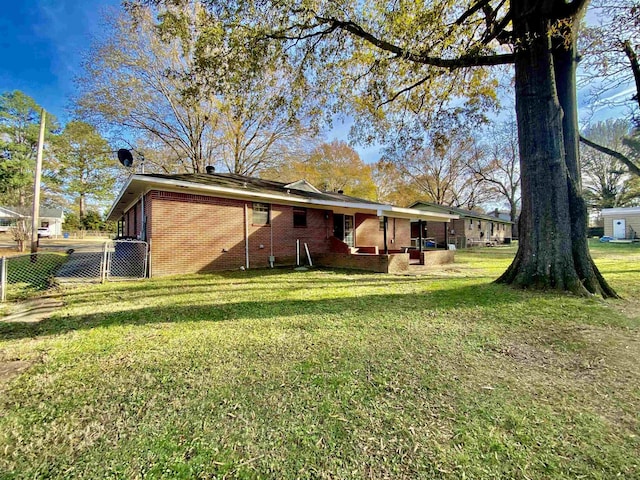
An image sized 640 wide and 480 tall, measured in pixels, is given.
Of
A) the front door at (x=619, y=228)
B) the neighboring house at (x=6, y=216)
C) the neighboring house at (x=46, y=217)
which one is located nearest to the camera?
the front door at (x=619, y=228)

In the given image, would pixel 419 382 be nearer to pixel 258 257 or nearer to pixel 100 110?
pixel 258 257

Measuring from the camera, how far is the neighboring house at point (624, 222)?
24797mm

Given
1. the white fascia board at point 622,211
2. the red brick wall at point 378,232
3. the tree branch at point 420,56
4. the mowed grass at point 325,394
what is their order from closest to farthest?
1. the mowed grass at point 325,394
2. the tree branch at point 420,56
3. the red brick wall at point 378,232
4. the white fascia board at point 622,211

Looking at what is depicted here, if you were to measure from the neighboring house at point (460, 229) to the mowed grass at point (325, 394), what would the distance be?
61.1ft

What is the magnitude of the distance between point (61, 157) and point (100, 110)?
12.6 m

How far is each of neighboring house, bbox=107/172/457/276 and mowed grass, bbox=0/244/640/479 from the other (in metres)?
4.22

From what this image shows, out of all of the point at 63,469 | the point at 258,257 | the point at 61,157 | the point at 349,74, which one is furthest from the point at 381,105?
the point at 61,157

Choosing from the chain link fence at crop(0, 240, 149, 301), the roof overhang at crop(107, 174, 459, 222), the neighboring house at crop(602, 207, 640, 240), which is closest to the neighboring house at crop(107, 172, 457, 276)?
the roof overhang at crop(107, 174, 459, 222)

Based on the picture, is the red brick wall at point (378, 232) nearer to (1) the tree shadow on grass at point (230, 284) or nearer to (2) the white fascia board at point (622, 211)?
(1) the tree shadow on grass at point (230, 284)

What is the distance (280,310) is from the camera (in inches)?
198

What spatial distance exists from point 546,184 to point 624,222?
29885 mm

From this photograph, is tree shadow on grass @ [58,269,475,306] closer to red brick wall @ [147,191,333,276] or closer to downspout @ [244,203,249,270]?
red brick wall @ [147,191,333,276]

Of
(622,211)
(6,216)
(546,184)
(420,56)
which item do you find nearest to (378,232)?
(546,184)

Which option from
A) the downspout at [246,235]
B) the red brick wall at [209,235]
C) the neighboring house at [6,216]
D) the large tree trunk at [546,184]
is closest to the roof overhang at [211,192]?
the red brick wall at [209,235]
